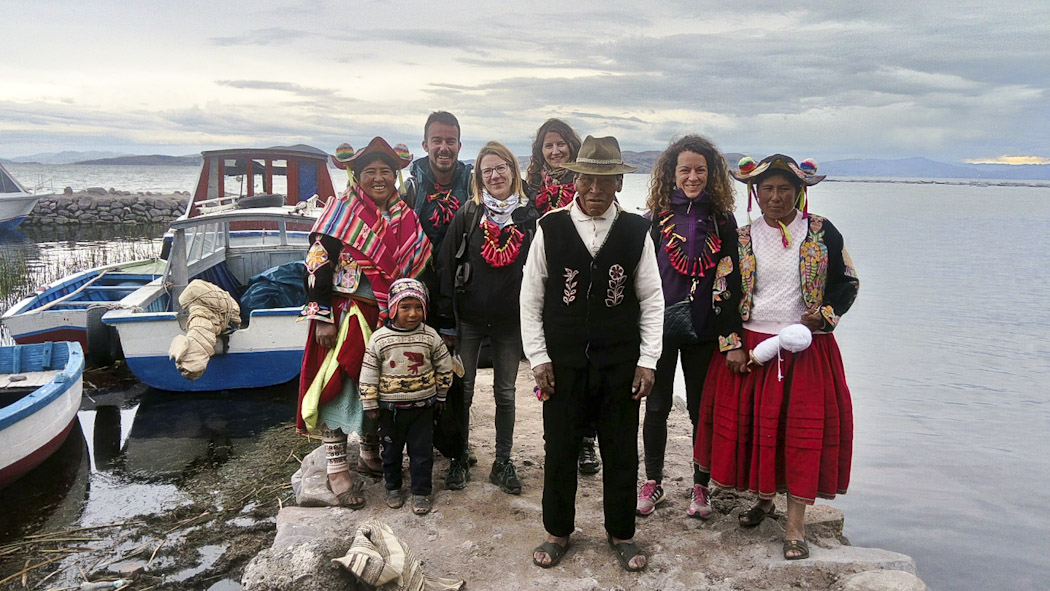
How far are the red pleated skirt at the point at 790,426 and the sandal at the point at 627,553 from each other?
0.54m

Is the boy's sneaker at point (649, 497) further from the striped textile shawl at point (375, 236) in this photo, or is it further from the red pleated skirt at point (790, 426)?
the striped textile shawl at point (375, 236)

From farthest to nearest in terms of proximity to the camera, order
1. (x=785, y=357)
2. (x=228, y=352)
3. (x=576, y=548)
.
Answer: (x=228, y=352) → (x=576, y=548) → (x=785, y=357)

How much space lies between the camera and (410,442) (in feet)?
12.6

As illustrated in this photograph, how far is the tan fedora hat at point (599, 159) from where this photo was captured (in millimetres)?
2977

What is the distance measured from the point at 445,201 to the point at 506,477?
166 centimetres

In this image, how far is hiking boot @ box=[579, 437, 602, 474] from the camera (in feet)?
14.5

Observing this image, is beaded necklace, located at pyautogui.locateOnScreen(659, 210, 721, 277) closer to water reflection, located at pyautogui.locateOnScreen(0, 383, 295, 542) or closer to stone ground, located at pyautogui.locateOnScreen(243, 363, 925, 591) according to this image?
stone ground, located at pyautogui.locateOnScreen(243, 363, 925, 591)

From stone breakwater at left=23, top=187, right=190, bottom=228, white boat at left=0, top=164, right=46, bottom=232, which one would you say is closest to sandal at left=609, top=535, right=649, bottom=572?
white boat at left=0, top=164, right=46, bottom=232

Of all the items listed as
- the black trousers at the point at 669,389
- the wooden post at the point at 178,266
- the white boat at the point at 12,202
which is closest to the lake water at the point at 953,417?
the black trousers at the point at 669,389

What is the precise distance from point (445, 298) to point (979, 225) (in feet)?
112

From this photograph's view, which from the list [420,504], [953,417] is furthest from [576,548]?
[953,417]

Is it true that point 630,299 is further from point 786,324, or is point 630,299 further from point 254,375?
point 254,375

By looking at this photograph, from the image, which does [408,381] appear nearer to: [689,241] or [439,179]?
[439,179]

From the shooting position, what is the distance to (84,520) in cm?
496
